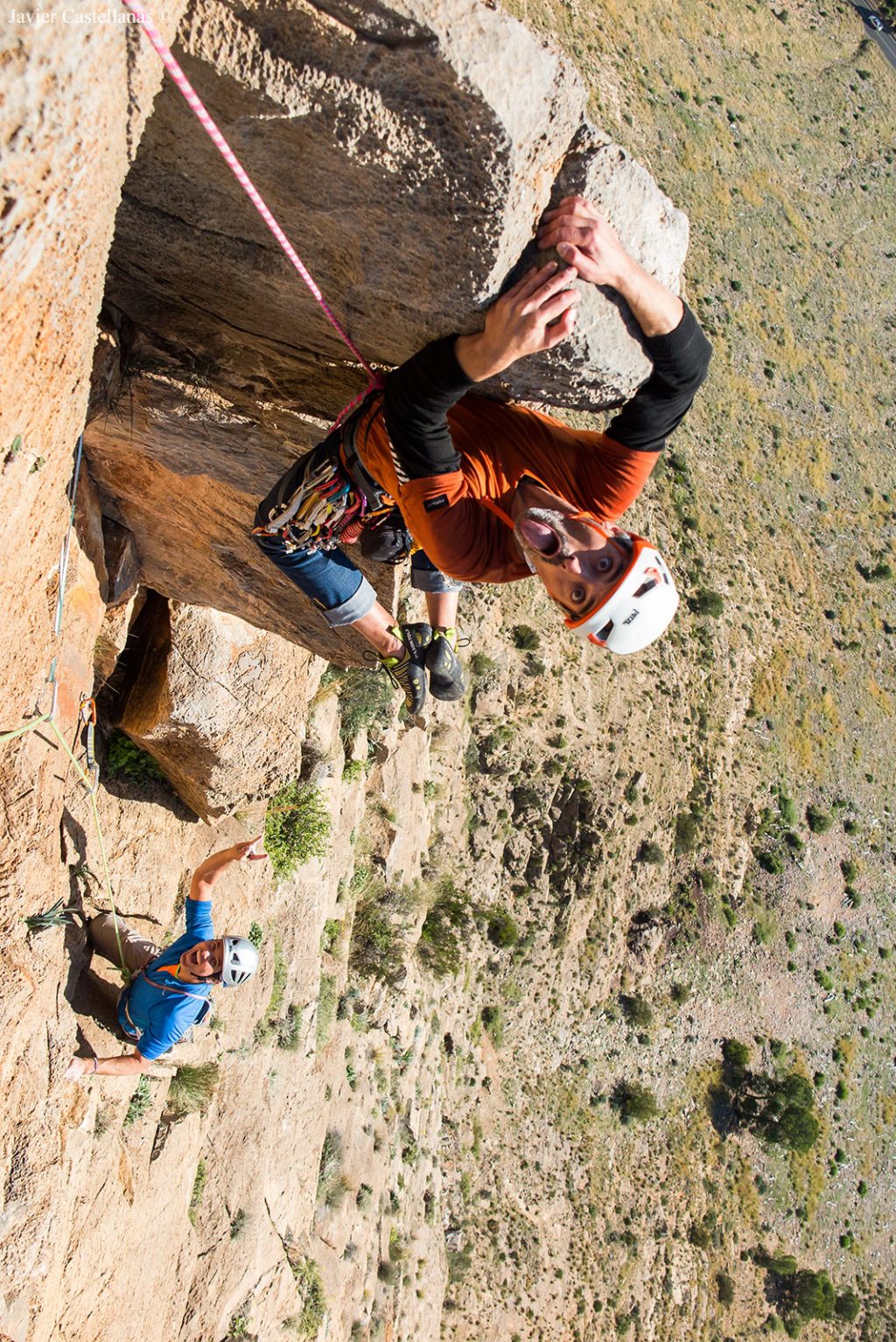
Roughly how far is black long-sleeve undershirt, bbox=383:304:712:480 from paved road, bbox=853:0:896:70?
40.1 meters

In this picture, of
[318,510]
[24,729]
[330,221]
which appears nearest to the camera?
[330,221]

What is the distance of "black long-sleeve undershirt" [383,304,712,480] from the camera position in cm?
364

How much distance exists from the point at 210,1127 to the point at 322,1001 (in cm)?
274

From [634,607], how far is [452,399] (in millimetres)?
1182

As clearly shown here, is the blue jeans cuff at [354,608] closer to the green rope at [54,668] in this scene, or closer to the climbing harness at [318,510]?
the climbing harness at [318,510]

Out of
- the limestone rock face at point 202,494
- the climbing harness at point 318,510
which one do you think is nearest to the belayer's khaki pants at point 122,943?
the limestone rock face at point 202,494

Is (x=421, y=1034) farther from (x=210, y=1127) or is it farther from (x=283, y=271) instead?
(x=283, y=271)

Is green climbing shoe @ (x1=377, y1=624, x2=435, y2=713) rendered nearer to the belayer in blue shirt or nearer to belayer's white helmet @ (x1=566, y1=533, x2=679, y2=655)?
belayer's white helmet @ (x1=566, y1=533, x2=679, y2=655)

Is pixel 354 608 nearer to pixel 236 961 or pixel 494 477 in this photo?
pixel 494 477

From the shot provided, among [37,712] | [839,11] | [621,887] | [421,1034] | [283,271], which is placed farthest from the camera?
[839,11]

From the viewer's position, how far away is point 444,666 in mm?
5832

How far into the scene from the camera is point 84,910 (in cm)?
612

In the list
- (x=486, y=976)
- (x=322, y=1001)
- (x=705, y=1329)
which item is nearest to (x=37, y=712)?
(x=322, y=1001)

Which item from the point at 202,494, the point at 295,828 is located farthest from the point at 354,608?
the point at 295,828
